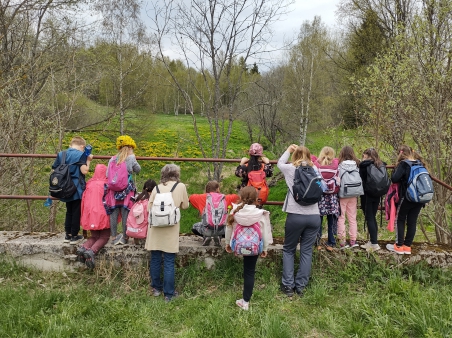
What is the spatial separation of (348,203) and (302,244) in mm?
991

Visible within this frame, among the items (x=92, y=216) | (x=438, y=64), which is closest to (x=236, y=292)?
(x=92, y=216)

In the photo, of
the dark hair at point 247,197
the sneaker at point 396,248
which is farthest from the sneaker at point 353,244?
the dark hair at point 247,197

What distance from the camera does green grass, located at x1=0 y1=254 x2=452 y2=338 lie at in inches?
117

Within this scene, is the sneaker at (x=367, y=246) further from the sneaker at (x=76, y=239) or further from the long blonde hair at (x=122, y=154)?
the sneaker at (x=76, y=239)

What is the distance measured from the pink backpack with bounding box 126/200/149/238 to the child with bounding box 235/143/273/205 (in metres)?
1.21

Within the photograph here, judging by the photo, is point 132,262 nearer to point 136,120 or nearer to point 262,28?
point 262,28

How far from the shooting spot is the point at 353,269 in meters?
4.06

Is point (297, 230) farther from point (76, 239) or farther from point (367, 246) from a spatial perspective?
point (76, 239)

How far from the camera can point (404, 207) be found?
4176 millimetres

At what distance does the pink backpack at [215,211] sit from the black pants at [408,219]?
2.25 m

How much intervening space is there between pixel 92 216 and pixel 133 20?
13428mm

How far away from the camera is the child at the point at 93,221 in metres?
3.95

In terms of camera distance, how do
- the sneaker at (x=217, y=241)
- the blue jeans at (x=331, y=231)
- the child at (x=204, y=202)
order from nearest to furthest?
the child at (x=204, y=202)
the sneaker at (x=217, y=241)
the blue jeans at (x=331, y=231)

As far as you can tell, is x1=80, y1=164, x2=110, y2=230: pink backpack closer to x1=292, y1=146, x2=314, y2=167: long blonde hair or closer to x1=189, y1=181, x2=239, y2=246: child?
x1=189, y1=181, x2=239, y2=246: child
